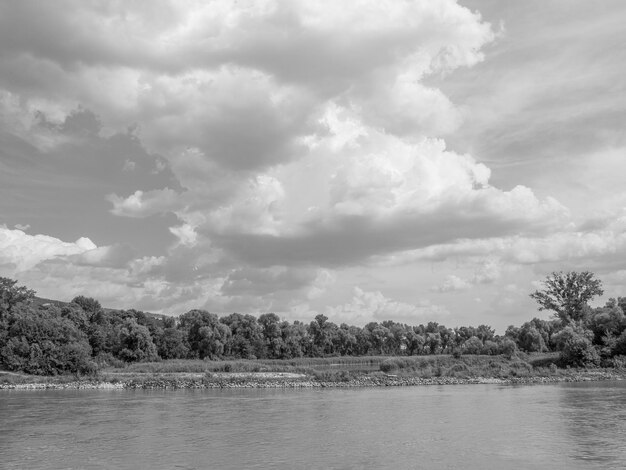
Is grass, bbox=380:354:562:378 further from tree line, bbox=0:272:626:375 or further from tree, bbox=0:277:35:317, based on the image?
tree, bbox=0:277:35:317

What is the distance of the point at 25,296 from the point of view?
10169cm

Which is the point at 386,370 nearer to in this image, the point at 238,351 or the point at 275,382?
the point at 275,382

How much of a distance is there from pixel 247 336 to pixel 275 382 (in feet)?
209

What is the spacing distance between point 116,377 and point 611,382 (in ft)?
203

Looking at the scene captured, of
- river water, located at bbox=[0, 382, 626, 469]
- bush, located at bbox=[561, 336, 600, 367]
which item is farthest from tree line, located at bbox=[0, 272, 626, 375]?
river water, located at bbox=[0, 382, 626, 469]

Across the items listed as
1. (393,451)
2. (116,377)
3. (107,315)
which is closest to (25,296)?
Answer: (107,315)

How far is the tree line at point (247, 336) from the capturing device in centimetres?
7931

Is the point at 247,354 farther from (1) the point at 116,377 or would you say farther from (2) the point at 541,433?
(2) the point at 541,433

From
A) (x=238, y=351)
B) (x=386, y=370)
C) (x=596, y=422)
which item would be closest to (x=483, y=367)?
(x=386, y=370)

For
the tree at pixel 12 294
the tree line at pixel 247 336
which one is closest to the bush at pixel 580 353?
the tree line at pixel 247 336

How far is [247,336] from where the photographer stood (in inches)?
5335

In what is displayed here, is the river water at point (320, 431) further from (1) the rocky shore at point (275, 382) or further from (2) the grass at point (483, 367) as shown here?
(2) the grass at point (483, 367)

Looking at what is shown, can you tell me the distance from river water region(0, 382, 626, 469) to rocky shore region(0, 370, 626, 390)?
43.1 ft

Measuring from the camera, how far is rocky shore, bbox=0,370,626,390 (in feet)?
229
